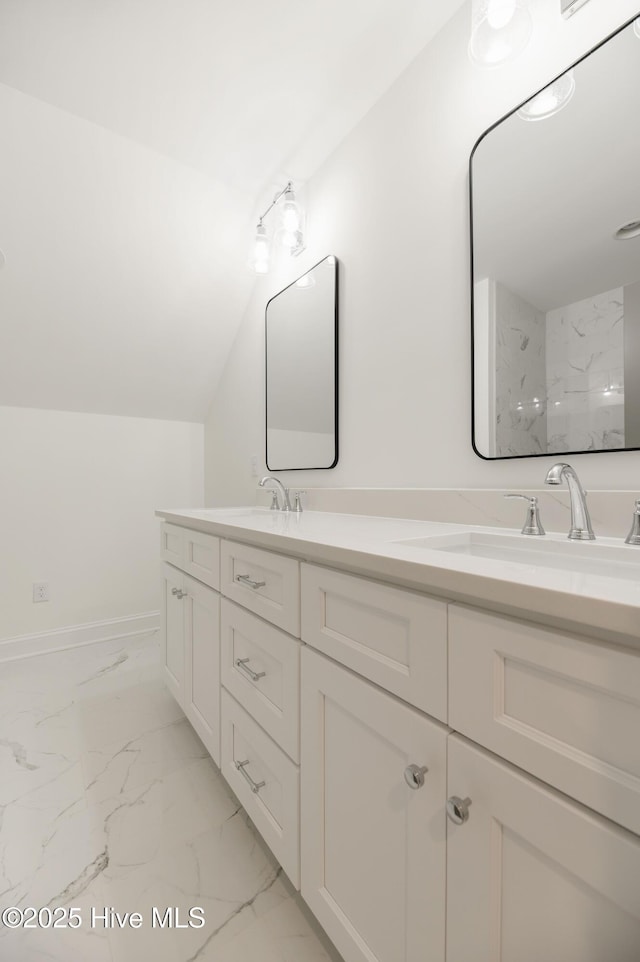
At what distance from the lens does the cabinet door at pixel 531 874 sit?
40cm

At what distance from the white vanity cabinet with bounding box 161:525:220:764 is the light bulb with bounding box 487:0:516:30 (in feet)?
4.69

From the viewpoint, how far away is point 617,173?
89cm

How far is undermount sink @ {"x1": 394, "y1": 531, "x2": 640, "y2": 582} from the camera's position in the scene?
72 cm

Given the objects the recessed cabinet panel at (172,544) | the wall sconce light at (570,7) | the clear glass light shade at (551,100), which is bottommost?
the recessed cabinet panel at (172,544)

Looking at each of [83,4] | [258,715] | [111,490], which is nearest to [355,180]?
[83,4]

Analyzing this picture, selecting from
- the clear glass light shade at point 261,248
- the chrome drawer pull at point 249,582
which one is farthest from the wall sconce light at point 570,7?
the chrome drawer pull at point 249,582

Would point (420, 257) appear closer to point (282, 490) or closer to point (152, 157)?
point (282, 490)

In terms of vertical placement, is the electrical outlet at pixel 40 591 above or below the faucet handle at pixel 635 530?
below

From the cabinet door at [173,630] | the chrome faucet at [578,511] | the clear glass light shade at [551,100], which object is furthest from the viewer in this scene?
the cabinet door at [173,630]

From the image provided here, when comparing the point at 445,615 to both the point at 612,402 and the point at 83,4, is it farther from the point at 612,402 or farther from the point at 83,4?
the point at 83,4

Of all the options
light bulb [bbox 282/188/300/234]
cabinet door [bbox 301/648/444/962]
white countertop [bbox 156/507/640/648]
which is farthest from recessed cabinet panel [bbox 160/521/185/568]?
light bulb [bbox 282/188/300/234]

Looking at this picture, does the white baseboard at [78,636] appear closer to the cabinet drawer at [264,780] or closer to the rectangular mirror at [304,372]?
the rectangular mirror at [304,372]

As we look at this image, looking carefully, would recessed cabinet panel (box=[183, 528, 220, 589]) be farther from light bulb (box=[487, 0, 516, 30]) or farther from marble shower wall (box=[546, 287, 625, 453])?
light bulb (box=[487, 0, 516, 30])

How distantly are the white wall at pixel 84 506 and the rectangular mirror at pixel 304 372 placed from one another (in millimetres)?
1056
